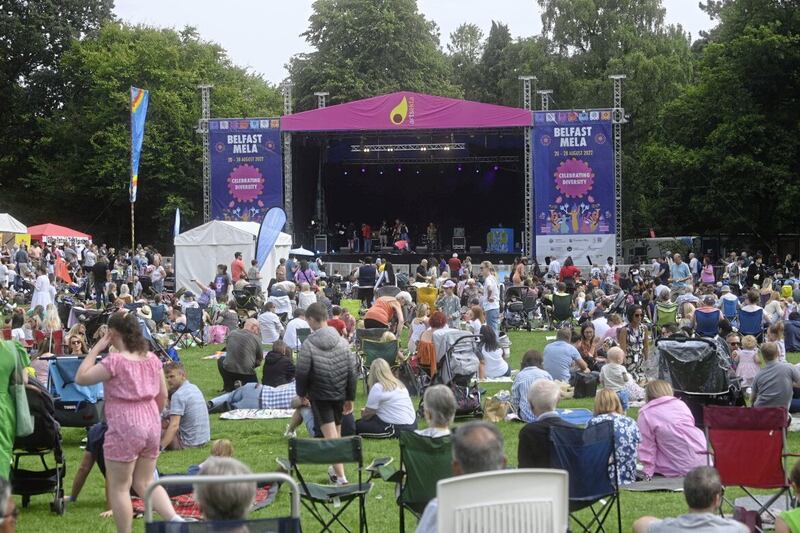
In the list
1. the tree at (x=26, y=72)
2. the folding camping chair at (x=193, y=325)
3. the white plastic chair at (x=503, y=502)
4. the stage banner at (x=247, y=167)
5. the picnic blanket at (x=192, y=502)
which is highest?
the tree at (x=26, y=72)

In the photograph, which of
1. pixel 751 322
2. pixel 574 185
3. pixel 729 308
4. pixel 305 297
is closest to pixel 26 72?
pixel 574 185

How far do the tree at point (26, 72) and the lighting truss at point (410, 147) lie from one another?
1732 cm

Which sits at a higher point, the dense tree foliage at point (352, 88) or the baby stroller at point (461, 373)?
the dense tree foliage at point (352, 88)

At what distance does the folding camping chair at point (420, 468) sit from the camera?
5.88 m

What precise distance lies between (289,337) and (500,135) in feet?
55.9

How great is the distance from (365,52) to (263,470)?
1546 inches

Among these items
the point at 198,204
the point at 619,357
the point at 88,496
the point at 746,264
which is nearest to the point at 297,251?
the point at 746,264

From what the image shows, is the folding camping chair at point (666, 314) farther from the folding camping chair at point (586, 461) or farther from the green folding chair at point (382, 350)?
the folding camping chair at point (586, 461)

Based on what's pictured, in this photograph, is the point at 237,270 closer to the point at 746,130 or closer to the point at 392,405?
the point at 392,405

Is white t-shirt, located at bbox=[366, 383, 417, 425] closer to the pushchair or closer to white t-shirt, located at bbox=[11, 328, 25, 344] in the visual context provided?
the pushchair

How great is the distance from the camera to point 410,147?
1218 inches

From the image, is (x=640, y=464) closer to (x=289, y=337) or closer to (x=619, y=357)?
(x=619, y=357)

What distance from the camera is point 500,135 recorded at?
97.9 ft

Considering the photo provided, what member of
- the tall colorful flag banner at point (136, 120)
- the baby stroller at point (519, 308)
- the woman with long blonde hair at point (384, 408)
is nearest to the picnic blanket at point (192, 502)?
the woman with long blonde hair at point (384, 408)
